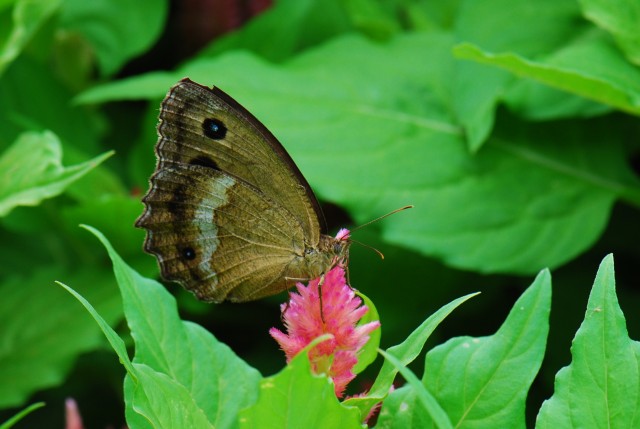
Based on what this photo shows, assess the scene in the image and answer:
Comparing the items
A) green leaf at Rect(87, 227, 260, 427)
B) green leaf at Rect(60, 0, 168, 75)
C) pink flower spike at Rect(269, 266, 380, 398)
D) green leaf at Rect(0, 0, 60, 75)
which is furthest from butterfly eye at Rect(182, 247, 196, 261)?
green leaf at Rect(60, 0, 168, 75)

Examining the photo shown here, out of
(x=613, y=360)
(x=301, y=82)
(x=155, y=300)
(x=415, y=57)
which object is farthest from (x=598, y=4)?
(x=155, y=300)

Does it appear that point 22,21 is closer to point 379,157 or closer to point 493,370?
point 379,157

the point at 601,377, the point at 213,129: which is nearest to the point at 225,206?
the point at 213,129

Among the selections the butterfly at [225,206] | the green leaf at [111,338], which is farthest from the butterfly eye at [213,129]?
the green leaf at [111,338]

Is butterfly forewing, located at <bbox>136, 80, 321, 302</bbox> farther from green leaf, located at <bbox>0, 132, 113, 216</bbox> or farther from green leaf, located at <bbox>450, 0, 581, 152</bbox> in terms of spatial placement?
green leaf, located at <bbox>450, 0, 581, 152</bbox>

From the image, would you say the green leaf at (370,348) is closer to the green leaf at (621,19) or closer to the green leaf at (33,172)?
the green leaf at (33,172)

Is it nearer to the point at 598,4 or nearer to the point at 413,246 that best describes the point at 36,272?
the point at 413,246
